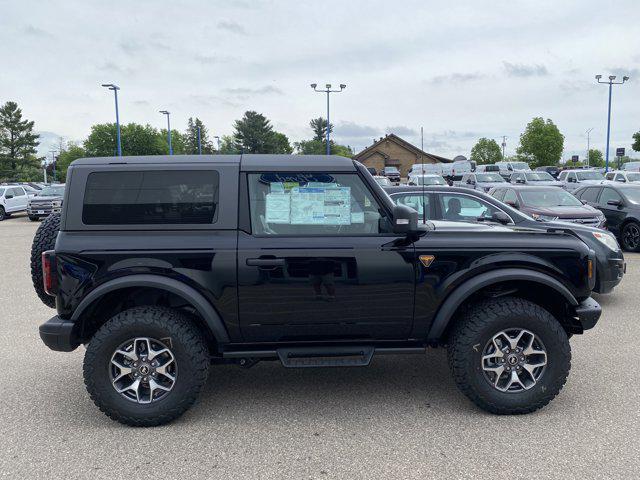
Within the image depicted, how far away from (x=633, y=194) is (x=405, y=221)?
33.6 ft

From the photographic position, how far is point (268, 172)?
148 inches

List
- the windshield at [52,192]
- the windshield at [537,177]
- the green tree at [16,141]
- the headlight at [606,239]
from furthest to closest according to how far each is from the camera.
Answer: the green tree at [16,141] → the windshield at [537,177] → the windshield at [52,192] → the headlight at [606,239]

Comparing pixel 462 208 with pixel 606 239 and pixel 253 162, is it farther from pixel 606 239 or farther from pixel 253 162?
pixel 253 162

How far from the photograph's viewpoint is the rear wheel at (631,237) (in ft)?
36.5

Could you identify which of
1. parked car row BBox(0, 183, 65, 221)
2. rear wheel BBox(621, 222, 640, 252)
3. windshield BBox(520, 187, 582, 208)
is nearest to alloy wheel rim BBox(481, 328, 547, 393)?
windshield BBox(520, 187, 582, 208)

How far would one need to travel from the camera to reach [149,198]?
12.1 feet

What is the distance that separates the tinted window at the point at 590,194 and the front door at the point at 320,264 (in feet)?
34.3

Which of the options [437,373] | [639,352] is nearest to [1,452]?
[437,373]

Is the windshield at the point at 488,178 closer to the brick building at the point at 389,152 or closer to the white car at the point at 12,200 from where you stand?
the white car at the point at 12,200

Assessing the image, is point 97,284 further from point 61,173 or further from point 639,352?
point 61,173

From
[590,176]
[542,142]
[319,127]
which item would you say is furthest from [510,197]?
[319,127]

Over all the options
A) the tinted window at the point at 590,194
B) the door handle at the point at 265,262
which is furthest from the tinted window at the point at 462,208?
the tinted window at the point at 590,194

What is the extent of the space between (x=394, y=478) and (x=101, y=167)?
2.80 m

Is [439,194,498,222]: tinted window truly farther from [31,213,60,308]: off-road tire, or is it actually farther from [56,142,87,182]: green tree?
[56,142,87,182]: green tree
